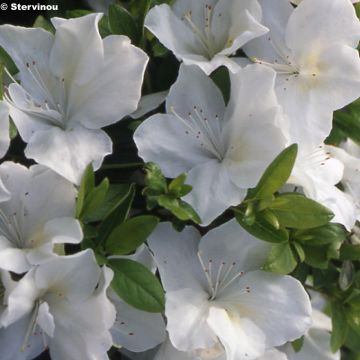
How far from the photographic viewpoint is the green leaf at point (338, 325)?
1.06 m

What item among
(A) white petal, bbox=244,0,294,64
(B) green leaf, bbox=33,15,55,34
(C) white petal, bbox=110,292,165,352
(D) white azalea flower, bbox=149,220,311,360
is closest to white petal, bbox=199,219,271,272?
(D) white azalea flower, bbox=149,220,311,360

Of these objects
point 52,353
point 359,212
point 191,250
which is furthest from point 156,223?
point 359,212

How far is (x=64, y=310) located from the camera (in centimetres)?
86

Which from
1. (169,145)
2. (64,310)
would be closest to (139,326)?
(64,310)

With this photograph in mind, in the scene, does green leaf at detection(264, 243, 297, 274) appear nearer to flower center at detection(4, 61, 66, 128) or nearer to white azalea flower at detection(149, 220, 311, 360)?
white azalea flower at detection(149, 220, 311, 360)

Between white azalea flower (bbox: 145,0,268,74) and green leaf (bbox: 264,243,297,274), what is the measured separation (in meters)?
0.23

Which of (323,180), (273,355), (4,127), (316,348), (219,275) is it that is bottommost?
(316,348)

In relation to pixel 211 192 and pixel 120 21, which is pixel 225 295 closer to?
pixel 211 192

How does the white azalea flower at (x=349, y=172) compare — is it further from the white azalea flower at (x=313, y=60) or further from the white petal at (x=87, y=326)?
the white petal at (x=87, y=326)

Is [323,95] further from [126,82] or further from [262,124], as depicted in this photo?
[126,82]

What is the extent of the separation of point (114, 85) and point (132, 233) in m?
0.18

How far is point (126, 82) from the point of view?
91cm

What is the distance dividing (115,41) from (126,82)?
0.05 metres

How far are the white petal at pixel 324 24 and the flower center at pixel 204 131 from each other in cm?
15
